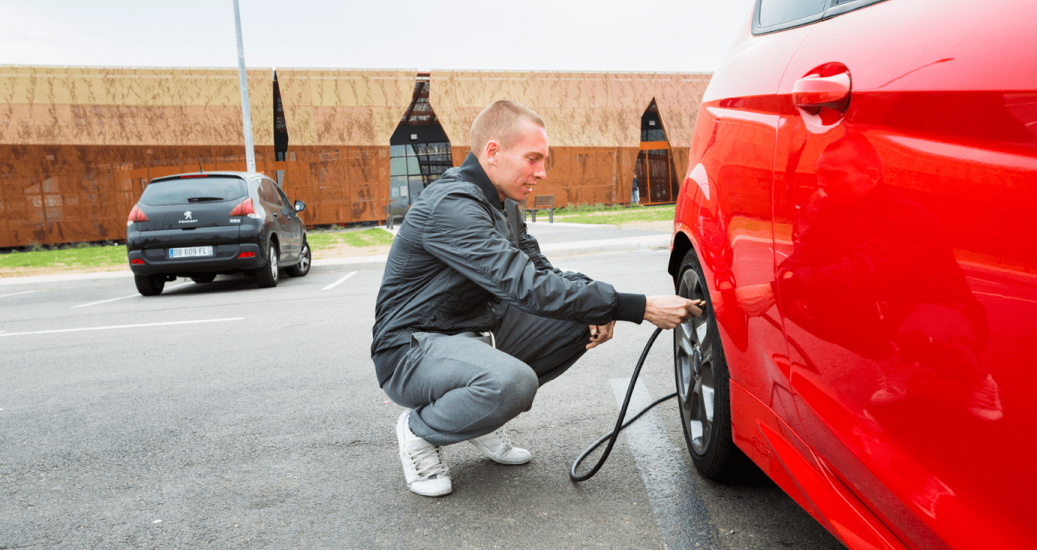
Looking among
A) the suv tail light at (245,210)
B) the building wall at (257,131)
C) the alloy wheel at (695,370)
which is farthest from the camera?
the building wall at (257,131)

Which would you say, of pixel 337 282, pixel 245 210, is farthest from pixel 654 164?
pixel 245 210

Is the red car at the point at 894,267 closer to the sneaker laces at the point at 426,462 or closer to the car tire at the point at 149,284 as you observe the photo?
the sneaker laces at the point at 426,462

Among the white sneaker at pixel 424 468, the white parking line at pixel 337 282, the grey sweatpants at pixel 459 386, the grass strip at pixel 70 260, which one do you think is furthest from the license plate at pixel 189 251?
the white sneaker at pixel 424 468

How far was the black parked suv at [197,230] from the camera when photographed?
8.83 metres

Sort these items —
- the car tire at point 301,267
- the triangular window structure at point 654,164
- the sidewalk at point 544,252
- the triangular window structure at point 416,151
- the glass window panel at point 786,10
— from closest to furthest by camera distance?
the glass window panel at point 786,10 < the sidewalk at point 544,252 < the car tire at point 301,267 < the triangular window structure at point 416,151 < the triangular window structure at point 654,164

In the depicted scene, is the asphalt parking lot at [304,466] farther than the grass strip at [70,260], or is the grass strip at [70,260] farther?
the grass strip at [70,260]

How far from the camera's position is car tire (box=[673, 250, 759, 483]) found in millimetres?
2146

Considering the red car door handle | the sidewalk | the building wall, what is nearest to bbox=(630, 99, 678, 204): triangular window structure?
the building wall

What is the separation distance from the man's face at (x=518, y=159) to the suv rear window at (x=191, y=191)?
288 inches

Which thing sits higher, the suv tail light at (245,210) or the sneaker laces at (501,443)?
the suv tail light at (245,210)

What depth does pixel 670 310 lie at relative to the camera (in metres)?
2.30

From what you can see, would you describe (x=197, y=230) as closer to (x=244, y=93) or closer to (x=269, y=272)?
(x=269, y=272)

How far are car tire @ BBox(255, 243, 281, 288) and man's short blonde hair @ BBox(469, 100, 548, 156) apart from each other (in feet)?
23.8

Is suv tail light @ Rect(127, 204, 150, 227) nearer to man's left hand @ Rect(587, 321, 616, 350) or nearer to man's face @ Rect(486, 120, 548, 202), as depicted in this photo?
man's face @ Rect(486, 120, 548, 202)
